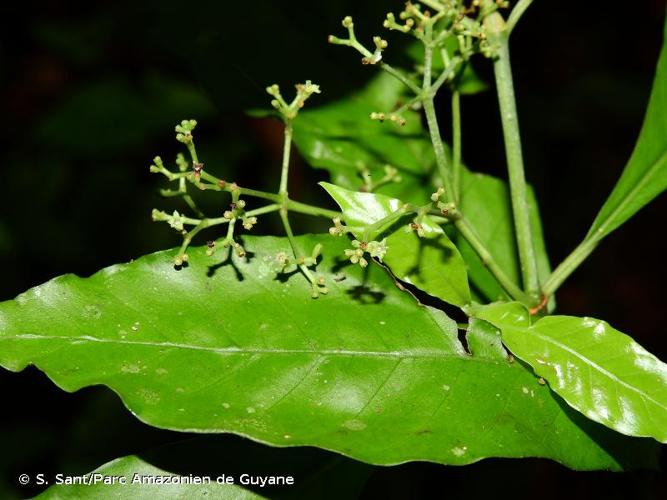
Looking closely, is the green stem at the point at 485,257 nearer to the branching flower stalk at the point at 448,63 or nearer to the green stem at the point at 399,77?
the branching flower stalk at the point at 448,63

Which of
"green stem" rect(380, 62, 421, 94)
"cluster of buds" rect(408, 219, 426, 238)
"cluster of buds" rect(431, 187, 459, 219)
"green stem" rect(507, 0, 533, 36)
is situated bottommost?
"cluster of buds" rect(408, 219, 426, 238)

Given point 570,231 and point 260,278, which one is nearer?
point 260,278

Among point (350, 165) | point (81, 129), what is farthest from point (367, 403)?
point (81, 129)

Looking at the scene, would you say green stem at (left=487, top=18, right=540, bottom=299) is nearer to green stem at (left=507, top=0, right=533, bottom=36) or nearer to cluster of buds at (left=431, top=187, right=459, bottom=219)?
green stem at (left=507, top=0, right=533, bottom=36)

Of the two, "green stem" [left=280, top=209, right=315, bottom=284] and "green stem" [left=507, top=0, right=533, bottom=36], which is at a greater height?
"green stem" [left=507, top=0, right=533, bottom=36]

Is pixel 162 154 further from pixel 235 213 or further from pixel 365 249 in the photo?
pixel 365 249

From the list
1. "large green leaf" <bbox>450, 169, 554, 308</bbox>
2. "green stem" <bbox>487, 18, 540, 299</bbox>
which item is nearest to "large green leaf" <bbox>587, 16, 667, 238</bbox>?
"green stem" <bbox>487, 18, 540, 299</bbox>

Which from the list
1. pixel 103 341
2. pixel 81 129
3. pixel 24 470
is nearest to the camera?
pixel 103 341

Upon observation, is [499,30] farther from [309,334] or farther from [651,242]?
[651,242]

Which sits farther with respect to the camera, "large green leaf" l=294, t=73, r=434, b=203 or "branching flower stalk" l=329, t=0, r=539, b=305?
"large green leaf" l=294, t=73, r=434, b=203
